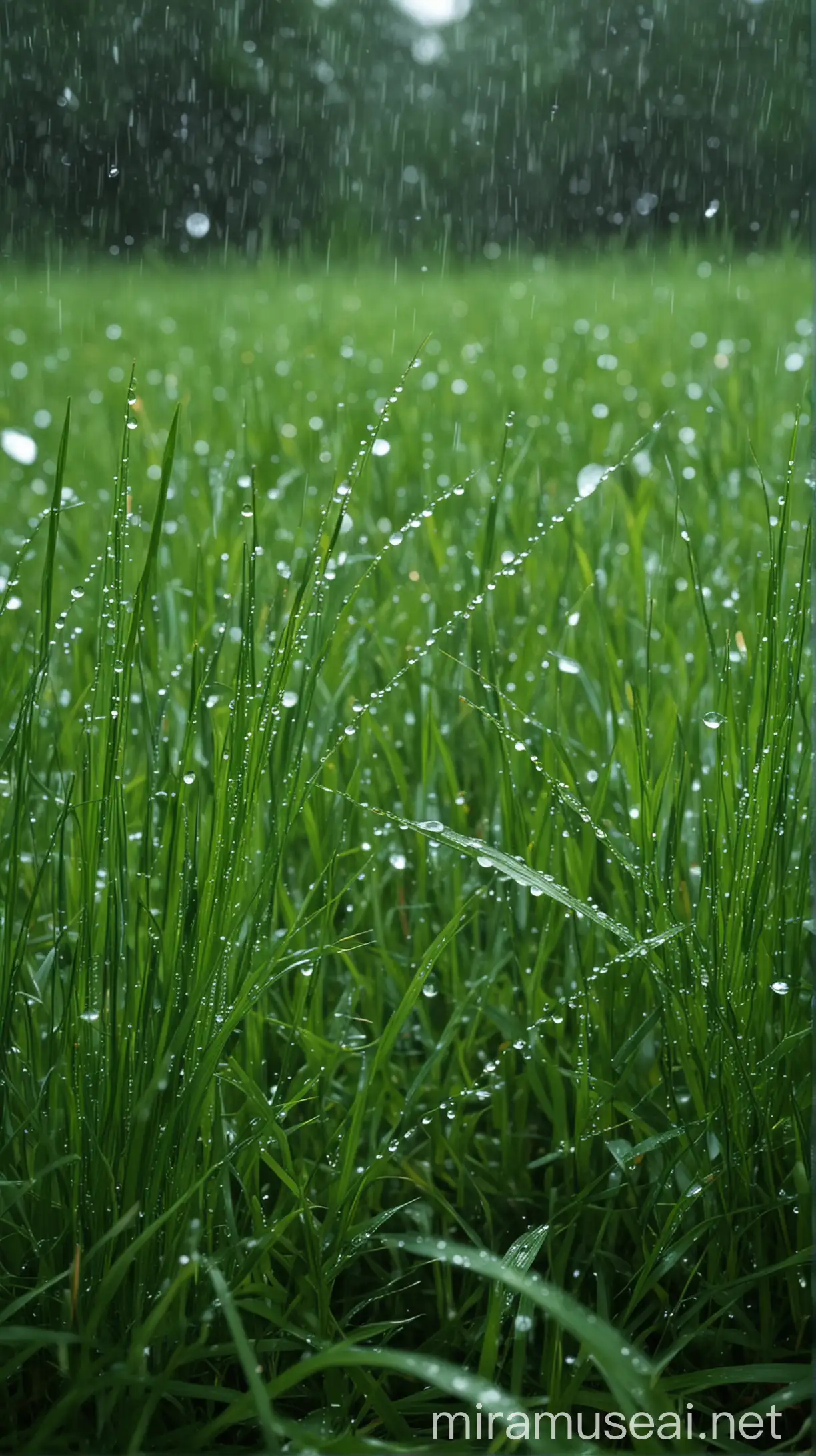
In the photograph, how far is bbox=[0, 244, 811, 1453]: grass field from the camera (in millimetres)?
691

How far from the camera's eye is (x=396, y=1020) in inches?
30.4

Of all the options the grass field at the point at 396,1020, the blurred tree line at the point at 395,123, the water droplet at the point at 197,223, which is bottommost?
the grass field at the point at 396,1020

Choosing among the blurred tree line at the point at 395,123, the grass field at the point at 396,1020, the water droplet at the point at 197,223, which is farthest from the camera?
the water droplet at the point at 197,223

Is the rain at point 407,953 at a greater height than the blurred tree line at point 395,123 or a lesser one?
lesser

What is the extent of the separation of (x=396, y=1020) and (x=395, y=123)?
472cm

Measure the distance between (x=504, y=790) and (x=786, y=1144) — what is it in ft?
1.22

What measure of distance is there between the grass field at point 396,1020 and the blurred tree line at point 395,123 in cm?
64

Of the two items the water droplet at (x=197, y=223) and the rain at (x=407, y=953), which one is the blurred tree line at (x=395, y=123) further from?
the rain at (x=407, y=953)

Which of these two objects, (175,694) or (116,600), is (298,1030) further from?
(175,694)

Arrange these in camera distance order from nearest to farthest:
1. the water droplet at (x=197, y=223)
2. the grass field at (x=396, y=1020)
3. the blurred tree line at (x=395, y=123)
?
the grass field at (x=396, y=1020), the blurred tree line at (x=395, y=123), the water droplet at (x=197, y=223)

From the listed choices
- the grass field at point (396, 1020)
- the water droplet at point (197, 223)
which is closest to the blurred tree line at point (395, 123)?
the water droplet at point (197, 223)

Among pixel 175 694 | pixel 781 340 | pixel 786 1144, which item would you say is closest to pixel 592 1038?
pixel 786 1144

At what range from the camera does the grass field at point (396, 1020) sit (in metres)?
0.69

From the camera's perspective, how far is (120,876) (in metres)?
0.75
